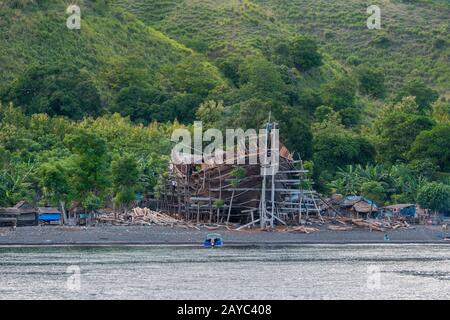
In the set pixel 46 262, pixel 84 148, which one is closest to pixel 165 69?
pixel 84 148

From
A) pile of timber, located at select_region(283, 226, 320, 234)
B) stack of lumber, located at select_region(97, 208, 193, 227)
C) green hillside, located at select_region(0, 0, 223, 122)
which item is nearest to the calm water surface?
pile of timber, located at select_region(283, 226, 320, 234)

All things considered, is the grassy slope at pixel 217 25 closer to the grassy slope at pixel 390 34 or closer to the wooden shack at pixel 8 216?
the grassy slope at pixel 390 34

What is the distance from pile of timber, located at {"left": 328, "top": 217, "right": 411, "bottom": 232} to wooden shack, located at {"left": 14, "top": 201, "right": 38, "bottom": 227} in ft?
75.2

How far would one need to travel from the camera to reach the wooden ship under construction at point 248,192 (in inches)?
3657

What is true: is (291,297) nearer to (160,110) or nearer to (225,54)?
(160,110)

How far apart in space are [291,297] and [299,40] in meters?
104

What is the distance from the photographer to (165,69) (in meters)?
149

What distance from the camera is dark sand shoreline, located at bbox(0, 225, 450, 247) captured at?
80.8 m

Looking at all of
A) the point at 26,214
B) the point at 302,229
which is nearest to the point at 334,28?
the point at 302,229

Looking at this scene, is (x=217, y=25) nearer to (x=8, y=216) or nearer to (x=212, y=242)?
(x=8, y=216)

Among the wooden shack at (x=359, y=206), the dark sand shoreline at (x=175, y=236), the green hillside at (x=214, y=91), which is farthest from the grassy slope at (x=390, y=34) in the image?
the dark sand shoreline at (x=175, y=236)

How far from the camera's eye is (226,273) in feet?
216

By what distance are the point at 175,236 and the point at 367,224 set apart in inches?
672

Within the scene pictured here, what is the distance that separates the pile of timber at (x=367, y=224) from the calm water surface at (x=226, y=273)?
8369 mm
